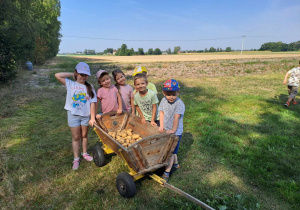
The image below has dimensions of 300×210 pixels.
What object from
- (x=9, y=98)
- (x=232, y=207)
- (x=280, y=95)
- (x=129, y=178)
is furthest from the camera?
(x=280, y=95)

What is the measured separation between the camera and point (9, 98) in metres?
7.82

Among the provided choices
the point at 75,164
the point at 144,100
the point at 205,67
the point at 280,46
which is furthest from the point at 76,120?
the point at 280,46

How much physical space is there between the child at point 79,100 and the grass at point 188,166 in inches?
26.5

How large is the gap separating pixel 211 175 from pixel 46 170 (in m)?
3.10

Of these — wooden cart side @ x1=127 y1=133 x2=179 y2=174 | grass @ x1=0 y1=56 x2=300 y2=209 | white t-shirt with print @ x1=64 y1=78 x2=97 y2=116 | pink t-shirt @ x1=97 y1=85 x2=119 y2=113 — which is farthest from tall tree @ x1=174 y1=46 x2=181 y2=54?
wooden cart side @ x1=127 y1=133 x2=179 y2=174

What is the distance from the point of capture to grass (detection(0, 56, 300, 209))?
9.08ft

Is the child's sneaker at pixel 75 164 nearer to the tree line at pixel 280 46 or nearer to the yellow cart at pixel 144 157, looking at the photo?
the yellow cart at pixel 144 157

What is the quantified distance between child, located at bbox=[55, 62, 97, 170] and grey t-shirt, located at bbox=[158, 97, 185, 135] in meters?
1.33

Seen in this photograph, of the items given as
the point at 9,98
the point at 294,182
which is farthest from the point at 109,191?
the point at 9,98

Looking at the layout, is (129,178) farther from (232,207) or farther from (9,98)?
(9,98)

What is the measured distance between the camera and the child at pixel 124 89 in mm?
3812

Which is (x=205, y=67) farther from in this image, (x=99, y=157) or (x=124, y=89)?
(x=99, y=157)

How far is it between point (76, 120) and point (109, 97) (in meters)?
0.80

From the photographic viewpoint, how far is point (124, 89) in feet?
13.0
